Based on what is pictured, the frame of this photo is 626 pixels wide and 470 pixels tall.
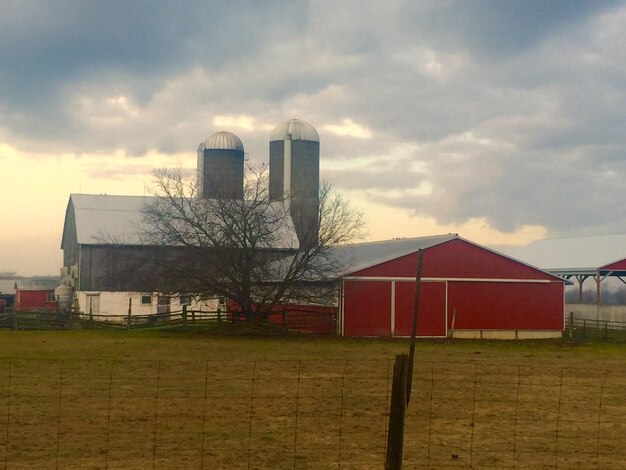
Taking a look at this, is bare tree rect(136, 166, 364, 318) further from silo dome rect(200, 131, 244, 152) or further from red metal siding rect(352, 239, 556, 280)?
silo dome rect(200, 131, 244, 152)

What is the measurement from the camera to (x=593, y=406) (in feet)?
53.3

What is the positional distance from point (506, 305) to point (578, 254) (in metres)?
20.2

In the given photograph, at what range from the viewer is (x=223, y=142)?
6412 centimetres

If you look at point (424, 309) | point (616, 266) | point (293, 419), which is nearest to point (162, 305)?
point (424, 309)

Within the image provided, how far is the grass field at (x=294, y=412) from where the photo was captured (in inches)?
456

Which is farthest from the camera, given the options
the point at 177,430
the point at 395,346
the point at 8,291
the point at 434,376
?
the point at 8,291

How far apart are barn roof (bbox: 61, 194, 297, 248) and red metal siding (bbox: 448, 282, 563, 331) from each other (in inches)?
580

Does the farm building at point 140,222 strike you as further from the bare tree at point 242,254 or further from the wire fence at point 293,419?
the wire fence at point 293,419

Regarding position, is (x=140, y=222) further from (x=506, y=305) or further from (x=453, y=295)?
(x=506, y=305)

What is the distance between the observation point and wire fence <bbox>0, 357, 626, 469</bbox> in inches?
452

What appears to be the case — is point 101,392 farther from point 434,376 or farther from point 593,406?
point 593,406

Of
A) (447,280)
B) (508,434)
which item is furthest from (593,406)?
(447,280)

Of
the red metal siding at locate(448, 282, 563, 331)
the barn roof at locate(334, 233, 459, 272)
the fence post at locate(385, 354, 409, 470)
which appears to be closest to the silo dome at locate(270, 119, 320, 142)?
the barn roof at locate(334, 233, 459, 272)

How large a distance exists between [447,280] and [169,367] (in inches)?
773
